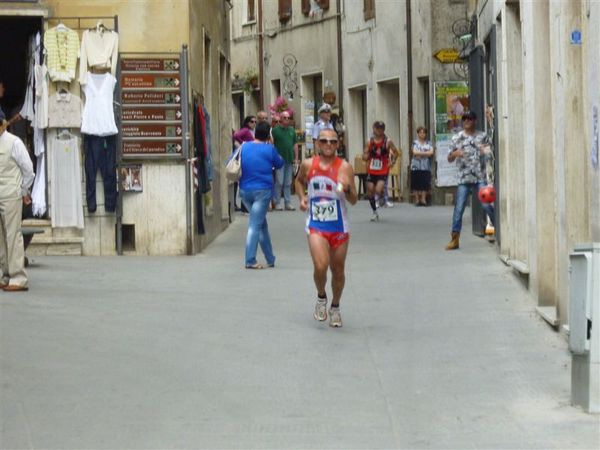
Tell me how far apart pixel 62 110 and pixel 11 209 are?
5085mm

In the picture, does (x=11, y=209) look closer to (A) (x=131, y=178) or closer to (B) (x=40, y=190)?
(B) (x=40, y=190)

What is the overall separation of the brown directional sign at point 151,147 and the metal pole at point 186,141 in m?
0.13

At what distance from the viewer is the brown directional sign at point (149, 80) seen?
21922 millimetres

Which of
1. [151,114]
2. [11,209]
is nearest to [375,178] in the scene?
[151,114]

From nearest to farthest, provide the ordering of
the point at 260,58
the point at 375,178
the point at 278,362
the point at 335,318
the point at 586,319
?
the point at 586,319, the point at 278,362, the point at 335,318, the point at 375,178, the point at 260,58

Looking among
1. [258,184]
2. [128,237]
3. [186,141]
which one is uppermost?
[186,141]

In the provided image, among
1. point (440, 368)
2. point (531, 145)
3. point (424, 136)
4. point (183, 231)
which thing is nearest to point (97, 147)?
point (183, 231)

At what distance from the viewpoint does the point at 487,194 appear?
2162 cm

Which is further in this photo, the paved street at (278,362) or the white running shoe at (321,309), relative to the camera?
the white running shoe at (321,309)

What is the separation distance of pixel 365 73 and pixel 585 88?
29361 millimetres

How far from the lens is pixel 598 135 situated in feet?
37.9

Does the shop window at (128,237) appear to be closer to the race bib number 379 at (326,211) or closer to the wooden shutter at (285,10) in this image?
the race bib number 379 at (326,211)

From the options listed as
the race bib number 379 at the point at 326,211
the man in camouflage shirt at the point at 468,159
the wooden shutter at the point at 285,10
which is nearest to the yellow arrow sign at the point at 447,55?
the wooden shutter at the point at 285,10

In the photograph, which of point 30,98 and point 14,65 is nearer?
point 30,98
